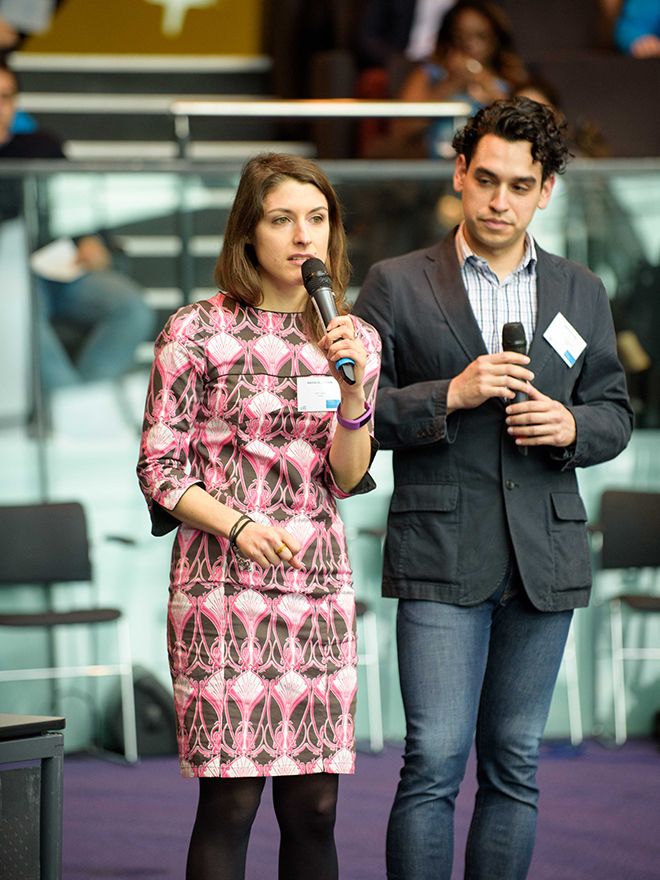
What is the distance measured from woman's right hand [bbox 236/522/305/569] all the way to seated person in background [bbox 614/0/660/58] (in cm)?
560

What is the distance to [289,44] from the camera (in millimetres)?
7367

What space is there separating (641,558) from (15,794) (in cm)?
381

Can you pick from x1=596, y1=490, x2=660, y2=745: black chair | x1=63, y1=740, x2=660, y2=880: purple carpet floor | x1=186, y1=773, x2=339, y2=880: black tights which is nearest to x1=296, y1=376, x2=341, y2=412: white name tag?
x1=186, y1=773, x2=339, y2=880: black tights

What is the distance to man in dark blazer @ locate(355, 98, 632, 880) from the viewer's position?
2531 mm

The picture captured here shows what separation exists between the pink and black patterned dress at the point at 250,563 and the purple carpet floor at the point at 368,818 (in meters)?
1.44

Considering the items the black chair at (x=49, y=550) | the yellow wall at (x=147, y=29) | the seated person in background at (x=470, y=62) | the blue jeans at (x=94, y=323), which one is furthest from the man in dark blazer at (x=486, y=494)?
the yellow wall at (x=147, y=29)

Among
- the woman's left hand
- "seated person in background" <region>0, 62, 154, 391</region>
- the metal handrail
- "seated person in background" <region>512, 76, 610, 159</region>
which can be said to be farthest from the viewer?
"seated person in background" <region>512, 76, 610, 159</region>

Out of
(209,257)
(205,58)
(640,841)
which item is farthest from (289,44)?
(640,841)

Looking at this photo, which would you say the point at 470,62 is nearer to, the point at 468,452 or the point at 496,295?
the point at 496,295

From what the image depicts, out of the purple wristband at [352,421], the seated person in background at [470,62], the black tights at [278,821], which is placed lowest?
the black tights at [278,821]

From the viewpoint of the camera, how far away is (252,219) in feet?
7.80

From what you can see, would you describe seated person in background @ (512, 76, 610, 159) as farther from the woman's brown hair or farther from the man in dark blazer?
the woman's brown hair

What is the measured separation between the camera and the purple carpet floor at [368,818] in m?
3.75

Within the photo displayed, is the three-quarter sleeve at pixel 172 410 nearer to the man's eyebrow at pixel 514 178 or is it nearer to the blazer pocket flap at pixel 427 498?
the blazer pocket flap at pixel 427 498
